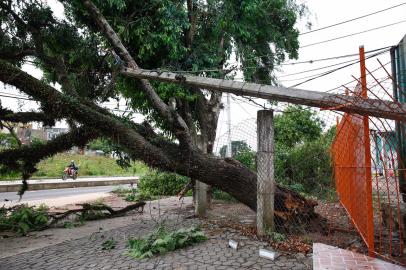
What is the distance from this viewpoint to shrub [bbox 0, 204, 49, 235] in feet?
25.3

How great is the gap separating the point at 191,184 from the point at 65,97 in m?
4.63

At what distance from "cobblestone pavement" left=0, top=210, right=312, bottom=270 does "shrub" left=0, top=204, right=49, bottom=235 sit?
1950mm

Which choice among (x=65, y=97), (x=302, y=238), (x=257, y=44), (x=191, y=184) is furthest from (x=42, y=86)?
(x=257, y=44)

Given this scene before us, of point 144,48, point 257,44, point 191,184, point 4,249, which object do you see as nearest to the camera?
point 4,249

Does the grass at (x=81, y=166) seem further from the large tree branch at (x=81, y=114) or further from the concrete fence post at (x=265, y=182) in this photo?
the concrete fence post at (x=265, y=182)

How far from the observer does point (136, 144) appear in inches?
273

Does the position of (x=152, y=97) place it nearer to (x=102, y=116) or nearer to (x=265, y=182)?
(x=102, y=116)

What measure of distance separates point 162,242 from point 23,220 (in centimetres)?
464

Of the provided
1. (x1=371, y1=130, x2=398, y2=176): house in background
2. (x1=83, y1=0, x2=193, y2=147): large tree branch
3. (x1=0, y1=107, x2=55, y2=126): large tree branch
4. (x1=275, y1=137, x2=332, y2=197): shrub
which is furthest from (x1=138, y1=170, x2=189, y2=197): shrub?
(x1=371, y1=130, x2=398, y2=176): house in background

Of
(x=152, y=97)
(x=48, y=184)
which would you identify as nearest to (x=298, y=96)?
(x=152, y=97)

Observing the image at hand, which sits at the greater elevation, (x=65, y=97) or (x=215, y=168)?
(x=65, y=97)

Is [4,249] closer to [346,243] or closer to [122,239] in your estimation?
[122,239]

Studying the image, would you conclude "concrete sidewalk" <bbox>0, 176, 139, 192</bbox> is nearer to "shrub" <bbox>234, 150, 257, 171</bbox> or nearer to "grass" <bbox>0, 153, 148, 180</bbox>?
"grass" <bbox>0, 153, 148, 180</bbox>

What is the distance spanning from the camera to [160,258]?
5.06 meters
